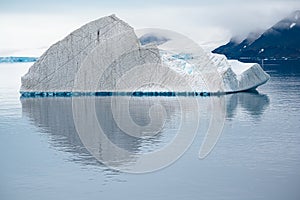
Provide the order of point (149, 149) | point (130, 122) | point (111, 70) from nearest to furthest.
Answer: point (149, 149) → point (130, 122) → point (111, 70)

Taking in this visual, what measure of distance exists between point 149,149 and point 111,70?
43.9 feet

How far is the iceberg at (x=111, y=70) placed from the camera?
27.2 meters

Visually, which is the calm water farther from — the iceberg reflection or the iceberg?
the iceberg

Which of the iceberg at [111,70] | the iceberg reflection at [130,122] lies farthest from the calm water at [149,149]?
the iceberg at [111,70]

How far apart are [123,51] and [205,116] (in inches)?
333

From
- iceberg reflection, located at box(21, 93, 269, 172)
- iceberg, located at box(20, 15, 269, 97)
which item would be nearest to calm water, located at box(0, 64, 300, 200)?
iceberg reflection, located at box(21, 93, 269, 172)

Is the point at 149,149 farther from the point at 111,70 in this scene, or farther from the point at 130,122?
the point at 111,70

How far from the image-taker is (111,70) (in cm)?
2727

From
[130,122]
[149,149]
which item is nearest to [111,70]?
[130,122]

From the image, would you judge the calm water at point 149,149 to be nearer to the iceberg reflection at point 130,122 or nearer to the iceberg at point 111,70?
the iceberg reflection at point 130,122

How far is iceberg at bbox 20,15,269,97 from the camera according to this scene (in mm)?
27156

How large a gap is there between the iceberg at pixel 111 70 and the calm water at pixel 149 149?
2514 millimetres

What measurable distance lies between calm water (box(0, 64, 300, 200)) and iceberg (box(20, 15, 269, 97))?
2514mm

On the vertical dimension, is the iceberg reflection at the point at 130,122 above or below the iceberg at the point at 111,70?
below
